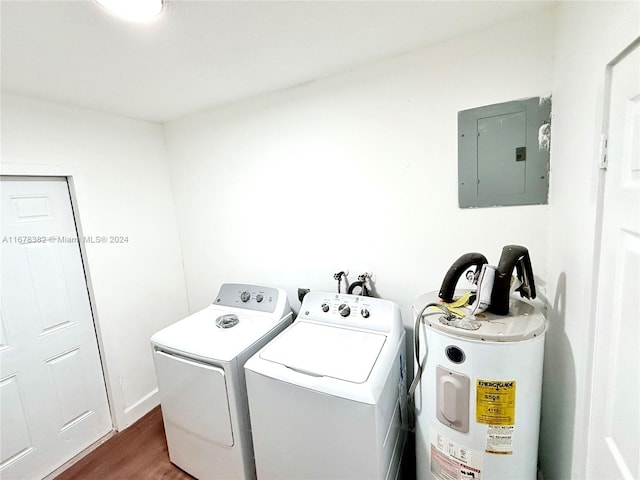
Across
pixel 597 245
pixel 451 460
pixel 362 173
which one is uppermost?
pixel 362 173

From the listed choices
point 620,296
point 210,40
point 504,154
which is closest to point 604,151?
point 620,296

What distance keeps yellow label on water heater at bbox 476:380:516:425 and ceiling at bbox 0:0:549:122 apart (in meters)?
Answer: 1.48

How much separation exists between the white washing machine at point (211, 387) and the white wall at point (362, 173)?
0.50m

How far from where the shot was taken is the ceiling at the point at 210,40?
3.51 feet

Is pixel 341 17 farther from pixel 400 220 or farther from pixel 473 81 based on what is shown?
pixel 400 220

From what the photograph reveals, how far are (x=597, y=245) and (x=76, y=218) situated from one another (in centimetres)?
271

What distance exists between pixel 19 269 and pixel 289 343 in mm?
1679

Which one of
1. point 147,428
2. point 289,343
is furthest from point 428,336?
point 147,428

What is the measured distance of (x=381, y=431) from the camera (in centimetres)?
112

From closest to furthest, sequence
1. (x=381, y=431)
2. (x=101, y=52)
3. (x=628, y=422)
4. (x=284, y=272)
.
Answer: (x=628, y=422), (x=381, y=431), (x=101, y=52), (x=284, y=272)

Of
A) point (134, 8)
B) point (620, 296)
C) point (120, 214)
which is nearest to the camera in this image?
point (620, 296)

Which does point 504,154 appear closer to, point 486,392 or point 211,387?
point 486,392

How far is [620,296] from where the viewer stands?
2.45 ft

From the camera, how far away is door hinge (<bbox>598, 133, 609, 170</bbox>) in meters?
0.80
